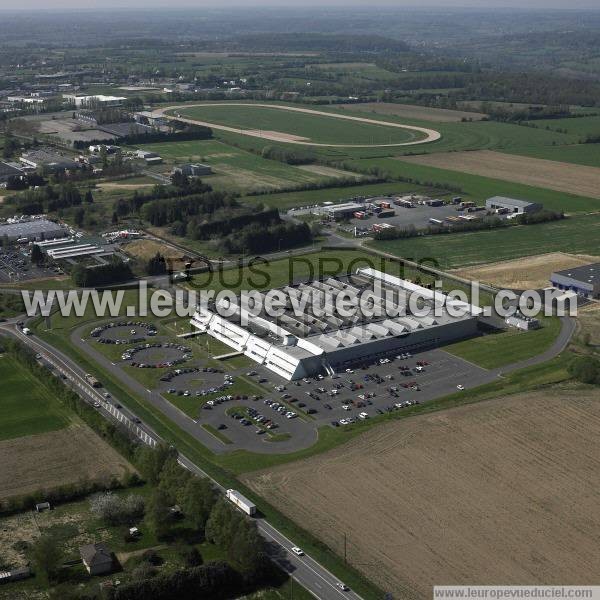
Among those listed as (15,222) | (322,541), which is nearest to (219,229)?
(15,222)

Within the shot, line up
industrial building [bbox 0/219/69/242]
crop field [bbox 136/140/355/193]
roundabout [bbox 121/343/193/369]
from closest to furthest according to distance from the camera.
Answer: roundabout [bbox 121/343/193/369]
industrial building [bbox 0/219/69/242]
crop field [bbox 136/140/355/193]

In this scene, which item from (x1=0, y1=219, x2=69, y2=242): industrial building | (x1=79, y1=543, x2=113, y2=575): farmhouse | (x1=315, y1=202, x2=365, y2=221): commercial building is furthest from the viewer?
(x1=315, y1=202, x2=365, y2=221): commercial building

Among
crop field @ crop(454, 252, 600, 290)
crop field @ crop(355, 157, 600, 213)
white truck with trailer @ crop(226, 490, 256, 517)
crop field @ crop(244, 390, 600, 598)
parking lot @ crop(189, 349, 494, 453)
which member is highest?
white truck with trailer @ crop(226, 490, 256, 517)

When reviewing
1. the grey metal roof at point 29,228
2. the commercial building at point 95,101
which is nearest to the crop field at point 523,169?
the grey metal roof at point 29,228

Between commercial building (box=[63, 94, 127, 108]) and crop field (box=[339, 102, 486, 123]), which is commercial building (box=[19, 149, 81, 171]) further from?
crop field (box=[339, 102, 486, 123])

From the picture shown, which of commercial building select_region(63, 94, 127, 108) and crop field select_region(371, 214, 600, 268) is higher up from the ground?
commercial building select_region(63, 94, 127, 108)

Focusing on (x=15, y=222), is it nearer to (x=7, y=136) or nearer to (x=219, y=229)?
(x=219, y=229)

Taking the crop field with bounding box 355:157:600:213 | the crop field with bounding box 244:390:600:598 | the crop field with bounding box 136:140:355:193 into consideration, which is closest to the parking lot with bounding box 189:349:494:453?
the crop field with bounding box 244:390:600:598
